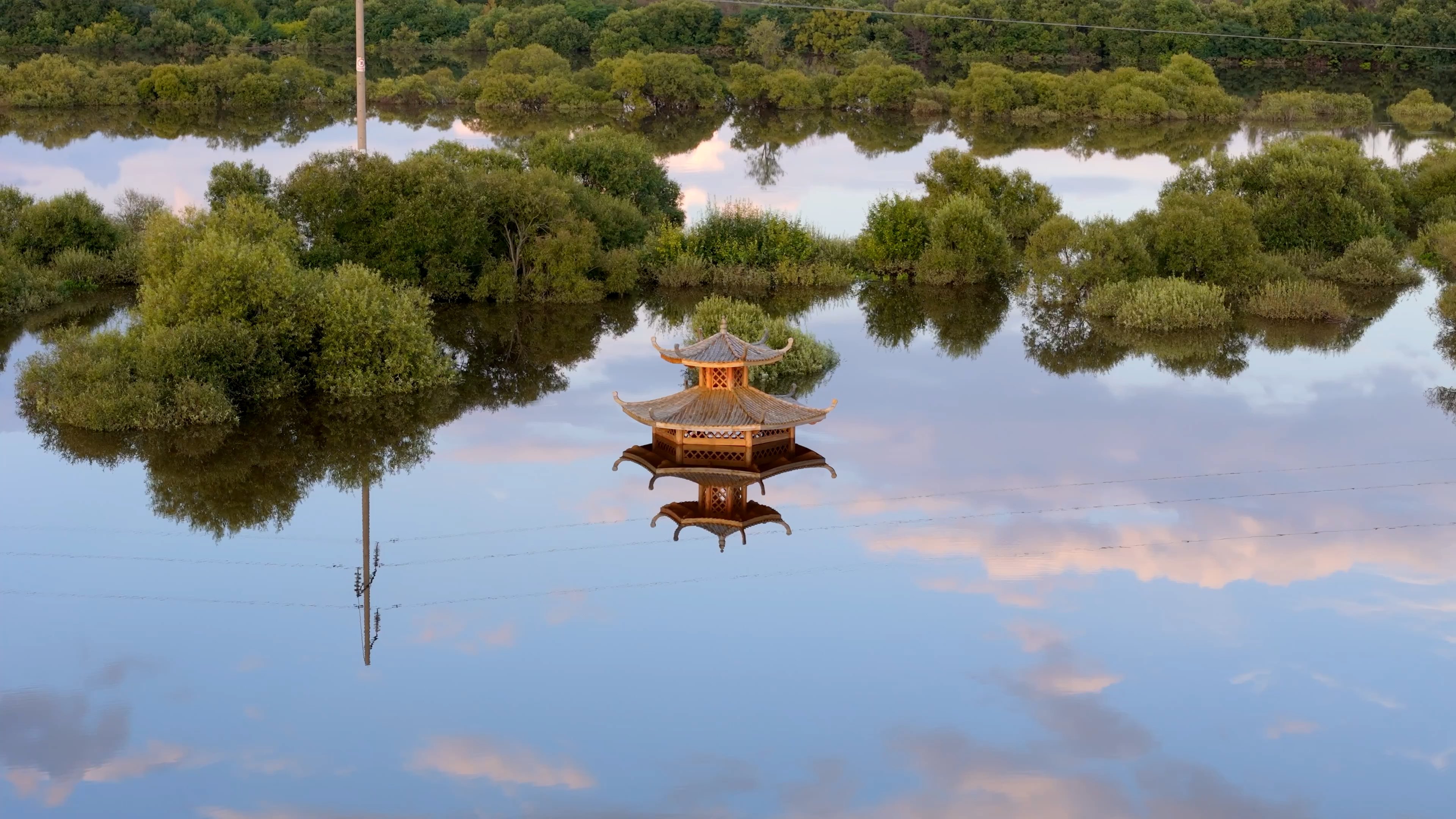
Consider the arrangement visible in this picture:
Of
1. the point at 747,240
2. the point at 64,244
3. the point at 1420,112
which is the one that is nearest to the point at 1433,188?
the point at 747,240

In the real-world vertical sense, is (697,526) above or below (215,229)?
below

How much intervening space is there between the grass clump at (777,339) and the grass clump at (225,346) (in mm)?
5479

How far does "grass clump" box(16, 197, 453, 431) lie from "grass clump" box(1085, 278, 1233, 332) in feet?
53.7

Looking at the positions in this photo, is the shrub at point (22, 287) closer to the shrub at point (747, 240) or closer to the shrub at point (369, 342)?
the shrub at point (369, 342)

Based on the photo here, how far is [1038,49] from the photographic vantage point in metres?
104

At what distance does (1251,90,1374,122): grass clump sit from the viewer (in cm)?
8175

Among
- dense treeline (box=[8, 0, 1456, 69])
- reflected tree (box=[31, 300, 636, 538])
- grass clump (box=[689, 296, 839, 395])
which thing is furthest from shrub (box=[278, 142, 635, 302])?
dense treeline (box=[8, 0, 1456, 69])

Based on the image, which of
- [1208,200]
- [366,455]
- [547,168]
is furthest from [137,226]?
[1208,200]

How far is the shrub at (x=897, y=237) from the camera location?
43.2 metres

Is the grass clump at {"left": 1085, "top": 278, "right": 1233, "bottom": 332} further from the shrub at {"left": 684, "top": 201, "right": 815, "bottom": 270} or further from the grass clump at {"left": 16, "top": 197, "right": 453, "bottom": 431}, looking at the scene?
the grass clump at {"left": 16, "top": 197, "right": 453, "bottom": 431}

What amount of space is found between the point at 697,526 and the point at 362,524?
4.80m

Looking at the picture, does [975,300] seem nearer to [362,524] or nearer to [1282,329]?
[1282,329]

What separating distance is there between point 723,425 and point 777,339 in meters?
6.79

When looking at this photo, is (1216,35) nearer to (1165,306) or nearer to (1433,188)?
(1433,188)
